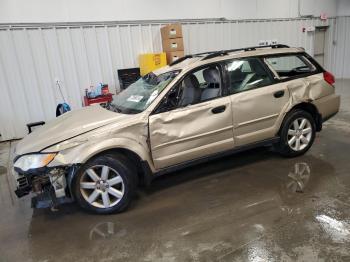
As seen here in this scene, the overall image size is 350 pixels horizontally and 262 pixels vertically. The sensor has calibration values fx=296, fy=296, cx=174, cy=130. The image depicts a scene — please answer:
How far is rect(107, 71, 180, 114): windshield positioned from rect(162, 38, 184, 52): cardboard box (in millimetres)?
3542

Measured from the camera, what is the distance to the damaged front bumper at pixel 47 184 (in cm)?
284

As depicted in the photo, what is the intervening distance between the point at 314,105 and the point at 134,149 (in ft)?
8.54

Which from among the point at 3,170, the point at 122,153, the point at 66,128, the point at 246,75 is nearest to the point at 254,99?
the point at 246,75

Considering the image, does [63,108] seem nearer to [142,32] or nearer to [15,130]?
[15,130]

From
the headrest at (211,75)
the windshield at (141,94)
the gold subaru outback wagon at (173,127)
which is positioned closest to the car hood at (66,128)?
the gold subaru outback wagon at (173,127)

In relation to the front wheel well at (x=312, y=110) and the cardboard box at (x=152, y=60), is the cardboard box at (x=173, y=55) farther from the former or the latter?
the front wheel well at (x=312, y=110)

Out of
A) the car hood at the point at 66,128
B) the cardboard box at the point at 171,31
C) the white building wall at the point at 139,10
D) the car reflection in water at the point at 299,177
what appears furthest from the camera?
the cardboard box at the point at 171,31

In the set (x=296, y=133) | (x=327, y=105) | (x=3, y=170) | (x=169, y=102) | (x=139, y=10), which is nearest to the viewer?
(x=169, y=102)

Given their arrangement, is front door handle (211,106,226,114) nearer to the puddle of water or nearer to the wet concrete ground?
the wet concrete ground

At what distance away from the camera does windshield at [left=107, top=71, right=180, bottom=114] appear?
329cm

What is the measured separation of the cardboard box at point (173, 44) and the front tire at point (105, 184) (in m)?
4.81

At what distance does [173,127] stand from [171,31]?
4595mm

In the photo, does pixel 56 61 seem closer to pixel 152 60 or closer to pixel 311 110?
pixel 152 60

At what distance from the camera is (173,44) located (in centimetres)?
727
